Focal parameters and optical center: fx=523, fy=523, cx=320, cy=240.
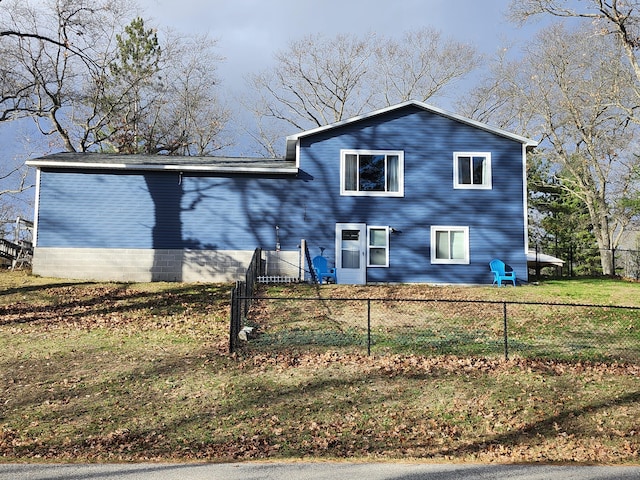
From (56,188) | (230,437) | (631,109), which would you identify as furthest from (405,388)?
(631,109)

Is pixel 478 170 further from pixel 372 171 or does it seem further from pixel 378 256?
pixel 378 256

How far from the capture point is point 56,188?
65.5 ft

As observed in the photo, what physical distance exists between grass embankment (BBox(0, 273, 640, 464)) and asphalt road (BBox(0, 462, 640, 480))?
1.06 feet

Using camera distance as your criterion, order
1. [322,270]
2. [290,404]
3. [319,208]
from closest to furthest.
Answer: [290,404] → [322,270] → [319,208]

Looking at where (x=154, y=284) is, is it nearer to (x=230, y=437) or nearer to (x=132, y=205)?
(x=132, y=205)

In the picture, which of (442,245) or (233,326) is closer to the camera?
(233,326)

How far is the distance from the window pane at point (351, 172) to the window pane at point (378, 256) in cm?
255

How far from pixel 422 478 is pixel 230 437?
2718 millimetres

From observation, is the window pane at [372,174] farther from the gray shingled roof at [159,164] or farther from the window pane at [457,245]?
the window pane at [457,245]

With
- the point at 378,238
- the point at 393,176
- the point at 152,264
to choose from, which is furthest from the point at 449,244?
the point at 152,264

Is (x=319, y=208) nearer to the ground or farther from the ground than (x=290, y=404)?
farther from the ground

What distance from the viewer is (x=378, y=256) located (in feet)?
66.8

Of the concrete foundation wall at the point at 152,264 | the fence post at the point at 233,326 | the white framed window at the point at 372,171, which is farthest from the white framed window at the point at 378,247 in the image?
the fence post at the point at 233,326

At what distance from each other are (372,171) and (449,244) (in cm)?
416
